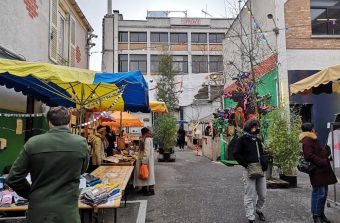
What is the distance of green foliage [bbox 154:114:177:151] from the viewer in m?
17.3

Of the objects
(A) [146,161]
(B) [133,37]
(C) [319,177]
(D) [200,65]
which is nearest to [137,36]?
(B) [133,37]

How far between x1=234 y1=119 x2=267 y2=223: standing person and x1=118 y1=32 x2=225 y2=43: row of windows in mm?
40491

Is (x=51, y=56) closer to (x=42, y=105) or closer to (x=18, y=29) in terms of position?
(x=42, y=105)

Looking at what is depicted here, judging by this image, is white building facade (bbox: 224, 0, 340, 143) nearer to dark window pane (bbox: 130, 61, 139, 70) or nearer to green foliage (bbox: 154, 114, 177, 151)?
green foliage (bbox: 154, 114, 177, 151)

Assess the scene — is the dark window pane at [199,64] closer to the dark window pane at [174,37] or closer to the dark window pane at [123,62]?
the dark window pane at [174,37]

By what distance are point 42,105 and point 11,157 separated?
2.60m

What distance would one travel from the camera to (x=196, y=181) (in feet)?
35.6

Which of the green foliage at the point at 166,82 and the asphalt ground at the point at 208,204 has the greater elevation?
the green foliage at the point at 166,82

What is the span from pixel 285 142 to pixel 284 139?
89 mm

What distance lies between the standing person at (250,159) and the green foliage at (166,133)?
36.0ft

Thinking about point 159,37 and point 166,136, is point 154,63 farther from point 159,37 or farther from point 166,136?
point 166,136

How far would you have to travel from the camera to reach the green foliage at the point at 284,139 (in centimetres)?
914

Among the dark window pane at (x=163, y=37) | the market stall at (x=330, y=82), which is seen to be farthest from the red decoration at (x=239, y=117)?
the dark window pane at (x=163, y=37)

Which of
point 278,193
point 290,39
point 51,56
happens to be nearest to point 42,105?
point 51,56
